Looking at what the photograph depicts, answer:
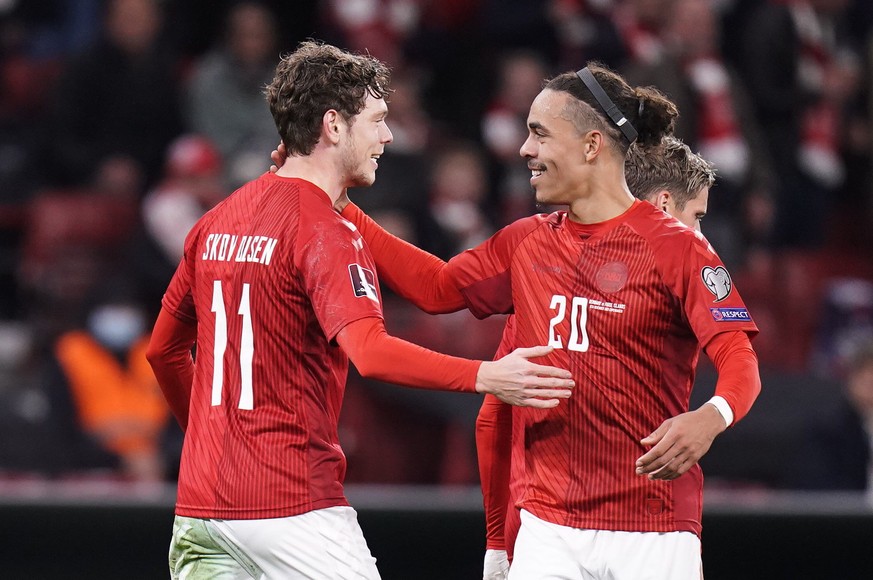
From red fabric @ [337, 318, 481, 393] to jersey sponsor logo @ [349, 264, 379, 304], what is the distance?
8 cm

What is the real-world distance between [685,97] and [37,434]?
4.49m

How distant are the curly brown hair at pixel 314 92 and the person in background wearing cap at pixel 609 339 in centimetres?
55

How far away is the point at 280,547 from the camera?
366 centimetres

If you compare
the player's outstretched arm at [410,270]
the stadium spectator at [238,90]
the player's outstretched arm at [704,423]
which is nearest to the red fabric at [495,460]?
the player's outstretched arm at [410,270]

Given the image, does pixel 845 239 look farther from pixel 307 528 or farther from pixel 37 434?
pixel 307 528

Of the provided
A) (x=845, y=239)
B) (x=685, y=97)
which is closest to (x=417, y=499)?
(x=685, y=97)

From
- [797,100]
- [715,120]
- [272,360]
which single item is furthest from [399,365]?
[797,100]

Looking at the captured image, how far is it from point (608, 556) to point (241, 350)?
1175 millimetres

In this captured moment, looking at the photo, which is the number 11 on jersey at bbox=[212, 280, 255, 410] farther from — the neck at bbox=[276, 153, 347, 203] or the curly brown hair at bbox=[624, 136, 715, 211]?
the curly brown hair at bbox=[624, 136, 715, 211]

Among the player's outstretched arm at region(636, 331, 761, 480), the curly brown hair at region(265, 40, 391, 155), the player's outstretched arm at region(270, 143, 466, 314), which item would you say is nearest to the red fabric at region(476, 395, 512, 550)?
the player's outstretched arm at region(270, 143, 466, 314)

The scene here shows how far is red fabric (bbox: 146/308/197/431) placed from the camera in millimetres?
4176

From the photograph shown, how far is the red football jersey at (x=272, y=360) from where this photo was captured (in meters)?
3.68

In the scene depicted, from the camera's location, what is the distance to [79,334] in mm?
7988

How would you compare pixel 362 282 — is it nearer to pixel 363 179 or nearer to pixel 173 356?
pixel 363 179
